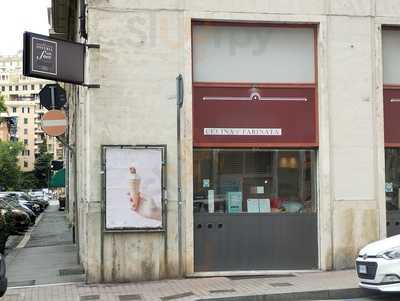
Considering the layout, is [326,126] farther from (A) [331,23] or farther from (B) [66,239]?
(B) [66,239]

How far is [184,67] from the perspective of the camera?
1193 centimetres

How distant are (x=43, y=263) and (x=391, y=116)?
8.53m

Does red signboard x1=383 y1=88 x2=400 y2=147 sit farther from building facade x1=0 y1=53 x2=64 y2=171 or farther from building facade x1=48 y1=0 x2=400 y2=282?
building facade x1=0 y1=53 x2=64 y2=171

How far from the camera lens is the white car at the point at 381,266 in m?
9.01

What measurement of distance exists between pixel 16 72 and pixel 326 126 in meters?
177

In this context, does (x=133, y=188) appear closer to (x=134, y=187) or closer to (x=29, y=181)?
(x=134, y=187)

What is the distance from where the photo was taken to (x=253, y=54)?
12453 mm

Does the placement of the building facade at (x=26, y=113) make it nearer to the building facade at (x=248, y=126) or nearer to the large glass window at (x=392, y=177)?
the building facade at (x=248, y=126)

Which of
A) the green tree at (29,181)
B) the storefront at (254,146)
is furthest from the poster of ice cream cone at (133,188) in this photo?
the green tree at (29,181)

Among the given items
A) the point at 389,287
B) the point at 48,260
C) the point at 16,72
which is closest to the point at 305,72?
the point at 389,287

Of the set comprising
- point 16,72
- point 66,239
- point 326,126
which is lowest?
point 66,239

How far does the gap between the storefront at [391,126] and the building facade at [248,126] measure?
1.6 inches

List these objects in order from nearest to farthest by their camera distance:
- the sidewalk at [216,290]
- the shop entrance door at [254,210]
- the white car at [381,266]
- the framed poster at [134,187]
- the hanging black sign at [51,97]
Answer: the white car at [381,266] < the sidewalk at [216,290] < the framed poster at [134,187] < the shop entrance door at [254,210] < the hanging black sign at [51,97]

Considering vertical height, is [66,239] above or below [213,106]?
below
